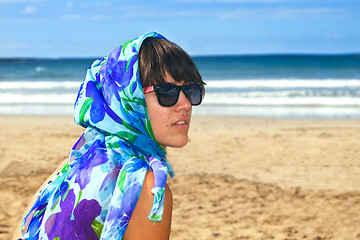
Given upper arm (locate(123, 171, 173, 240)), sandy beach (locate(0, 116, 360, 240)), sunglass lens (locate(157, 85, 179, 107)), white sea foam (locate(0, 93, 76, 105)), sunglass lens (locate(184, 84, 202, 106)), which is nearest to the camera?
upper arm (locate(123, 171, 173, 240))

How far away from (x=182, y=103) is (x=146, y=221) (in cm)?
46

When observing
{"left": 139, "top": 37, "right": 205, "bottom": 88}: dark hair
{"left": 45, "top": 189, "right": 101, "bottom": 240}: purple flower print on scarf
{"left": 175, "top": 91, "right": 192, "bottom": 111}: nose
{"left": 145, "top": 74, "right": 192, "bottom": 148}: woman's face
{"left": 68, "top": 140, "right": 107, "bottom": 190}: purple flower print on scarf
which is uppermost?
{"left": 139, "top": 37, "right": 205, "bottom": 88}: dark hair

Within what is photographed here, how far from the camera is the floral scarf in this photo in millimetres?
1421

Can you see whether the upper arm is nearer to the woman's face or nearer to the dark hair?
the woman's face

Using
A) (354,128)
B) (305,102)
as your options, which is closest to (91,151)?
(354,128)

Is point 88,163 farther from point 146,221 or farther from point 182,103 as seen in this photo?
point 182,103

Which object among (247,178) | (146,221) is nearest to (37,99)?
(247,178)

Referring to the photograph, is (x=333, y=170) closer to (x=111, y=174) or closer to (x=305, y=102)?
(x=111, y=174)

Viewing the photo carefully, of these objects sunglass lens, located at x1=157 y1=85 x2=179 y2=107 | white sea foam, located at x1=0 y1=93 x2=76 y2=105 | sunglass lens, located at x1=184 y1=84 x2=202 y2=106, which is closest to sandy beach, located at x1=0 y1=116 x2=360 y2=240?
sunglass lens, located at x1=184 y1=84 x2=202 y2=106

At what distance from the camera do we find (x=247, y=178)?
6.16 meters

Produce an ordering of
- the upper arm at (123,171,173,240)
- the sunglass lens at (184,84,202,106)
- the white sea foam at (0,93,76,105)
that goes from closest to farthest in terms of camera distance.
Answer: the upper arm at (123,171,173,240) → the sunglass lens at (184,84,202,106) → the white sea foam at (0,93,76,105)

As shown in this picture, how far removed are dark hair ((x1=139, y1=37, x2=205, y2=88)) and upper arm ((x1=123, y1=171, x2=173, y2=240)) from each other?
1.16 feet

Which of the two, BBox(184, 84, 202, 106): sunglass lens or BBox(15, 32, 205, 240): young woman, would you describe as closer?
BBox(15, 32, 205, 240): young woman

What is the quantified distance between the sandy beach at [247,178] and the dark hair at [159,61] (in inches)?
116
